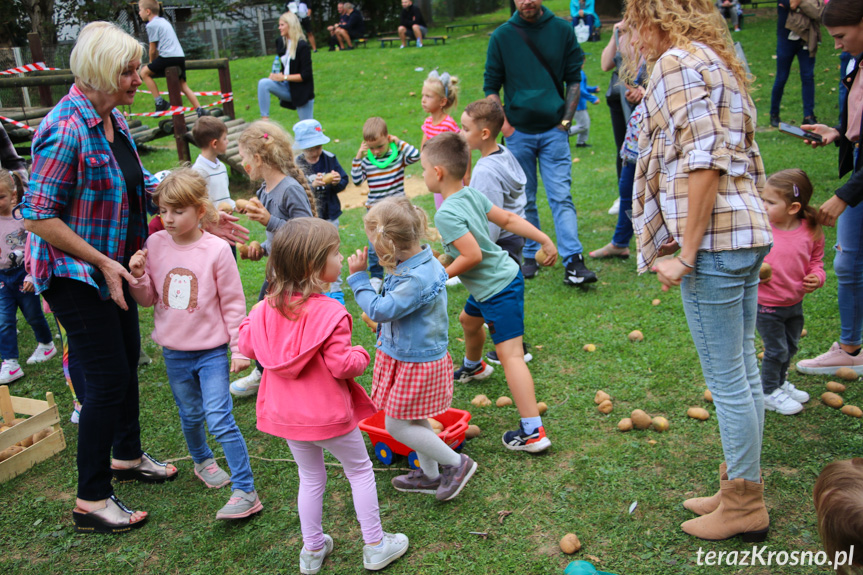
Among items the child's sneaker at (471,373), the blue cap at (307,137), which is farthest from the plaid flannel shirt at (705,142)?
the blue cap at (307,137)

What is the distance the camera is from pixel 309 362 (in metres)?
2.87

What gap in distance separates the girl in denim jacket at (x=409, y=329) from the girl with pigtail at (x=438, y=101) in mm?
2928

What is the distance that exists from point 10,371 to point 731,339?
5.32 metres

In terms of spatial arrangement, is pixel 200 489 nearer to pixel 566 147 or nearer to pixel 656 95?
pixel 656 95

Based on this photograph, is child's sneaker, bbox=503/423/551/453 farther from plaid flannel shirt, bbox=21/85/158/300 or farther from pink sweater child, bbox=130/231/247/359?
plaid flannel shirt, bbox=21/85/158/300

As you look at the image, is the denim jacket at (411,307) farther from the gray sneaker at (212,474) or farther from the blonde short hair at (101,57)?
the blonde short hair at (101,57)

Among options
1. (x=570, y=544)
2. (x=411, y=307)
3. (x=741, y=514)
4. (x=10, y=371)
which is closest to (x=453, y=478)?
(x=570, y=544)

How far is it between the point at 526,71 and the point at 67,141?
4293mm

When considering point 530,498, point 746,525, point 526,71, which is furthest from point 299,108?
point 746,525

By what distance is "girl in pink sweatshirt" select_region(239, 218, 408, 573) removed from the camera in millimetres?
2817

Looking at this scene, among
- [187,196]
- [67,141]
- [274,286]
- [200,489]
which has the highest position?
[67,141]

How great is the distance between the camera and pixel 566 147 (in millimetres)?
6273

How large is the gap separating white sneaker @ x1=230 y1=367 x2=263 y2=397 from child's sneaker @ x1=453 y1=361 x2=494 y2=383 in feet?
4.69

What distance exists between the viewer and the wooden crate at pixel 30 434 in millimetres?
4020
